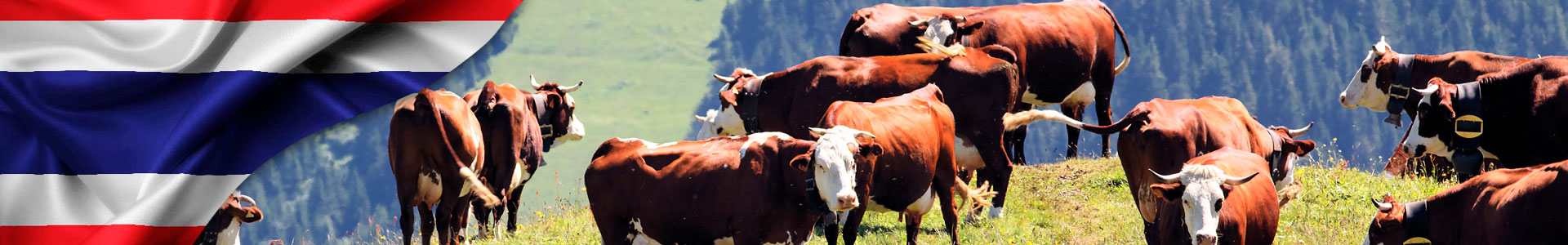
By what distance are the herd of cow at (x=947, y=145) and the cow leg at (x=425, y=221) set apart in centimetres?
1

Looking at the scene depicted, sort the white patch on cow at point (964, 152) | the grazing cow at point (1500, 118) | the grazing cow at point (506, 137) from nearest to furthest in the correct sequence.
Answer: the grazing cow at point (1500, 118) < the grazing cow at point (506, 137) < the white patch on cow at point (964, 152)

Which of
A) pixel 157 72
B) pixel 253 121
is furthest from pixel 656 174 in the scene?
pixel 157 72

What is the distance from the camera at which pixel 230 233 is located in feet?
31.8

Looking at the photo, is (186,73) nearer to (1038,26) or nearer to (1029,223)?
(1029,223)

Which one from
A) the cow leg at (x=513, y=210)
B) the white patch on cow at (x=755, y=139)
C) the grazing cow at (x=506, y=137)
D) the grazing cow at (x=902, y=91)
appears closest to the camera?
the white patch on cow at (x=755, y=139)

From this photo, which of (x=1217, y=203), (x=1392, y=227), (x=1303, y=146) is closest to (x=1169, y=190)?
(x=1217, y=203)

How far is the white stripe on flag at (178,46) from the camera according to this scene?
30.0 feet

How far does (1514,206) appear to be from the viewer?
27.4ft

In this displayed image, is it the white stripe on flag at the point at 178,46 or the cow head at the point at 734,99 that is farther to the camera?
the cow head at the point at 734,99

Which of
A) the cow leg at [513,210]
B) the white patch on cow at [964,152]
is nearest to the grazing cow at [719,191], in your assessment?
the white patch on cow at [964,152]

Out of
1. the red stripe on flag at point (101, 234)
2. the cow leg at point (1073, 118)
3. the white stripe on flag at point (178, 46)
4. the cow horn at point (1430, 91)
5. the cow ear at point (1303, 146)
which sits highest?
the white stripe on flag at point (178, 46)

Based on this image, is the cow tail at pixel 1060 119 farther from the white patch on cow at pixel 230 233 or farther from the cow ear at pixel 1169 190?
the white patch on cow at pixel 230 233

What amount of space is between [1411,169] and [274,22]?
40.3 feet

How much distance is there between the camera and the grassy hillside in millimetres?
12281
